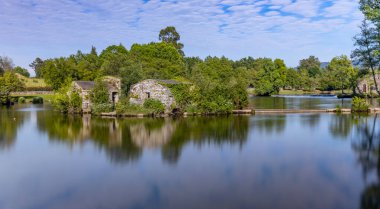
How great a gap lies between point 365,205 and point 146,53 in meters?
49.5

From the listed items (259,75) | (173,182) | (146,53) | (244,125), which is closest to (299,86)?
(259,75)

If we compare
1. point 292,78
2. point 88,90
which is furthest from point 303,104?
point 292,78

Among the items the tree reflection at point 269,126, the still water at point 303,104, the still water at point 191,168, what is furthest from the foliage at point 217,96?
the still water at point 191,168

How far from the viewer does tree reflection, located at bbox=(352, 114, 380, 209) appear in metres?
8.42

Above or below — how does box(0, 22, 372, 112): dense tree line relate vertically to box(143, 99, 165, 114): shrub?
above

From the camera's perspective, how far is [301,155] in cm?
1303

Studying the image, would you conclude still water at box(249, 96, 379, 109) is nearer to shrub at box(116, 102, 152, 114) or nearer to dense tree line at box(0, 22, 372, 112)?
dense tree line at box(0, 22, 372, 112)

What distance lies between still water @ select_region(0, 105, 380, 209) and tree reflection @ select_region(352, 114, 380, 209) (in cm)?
3

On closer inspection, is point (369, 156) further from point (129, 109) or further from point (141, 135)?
point (129, 109)

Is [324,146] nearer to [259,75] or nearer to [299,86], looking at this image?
[259,75]

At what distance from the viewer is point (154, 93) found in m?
27.4

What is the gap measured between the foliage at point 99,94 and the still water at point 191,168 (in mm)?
9407

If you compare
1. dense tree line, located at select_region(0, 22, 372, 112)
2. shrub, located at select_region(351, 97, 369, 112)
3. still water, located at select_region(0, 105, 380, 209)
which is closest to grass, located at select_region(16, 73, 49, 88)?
dense tree line, located at select_region(0, 22, 372, 112)

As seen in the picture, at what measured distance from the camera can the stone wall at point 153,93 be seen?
27406 millimetres
